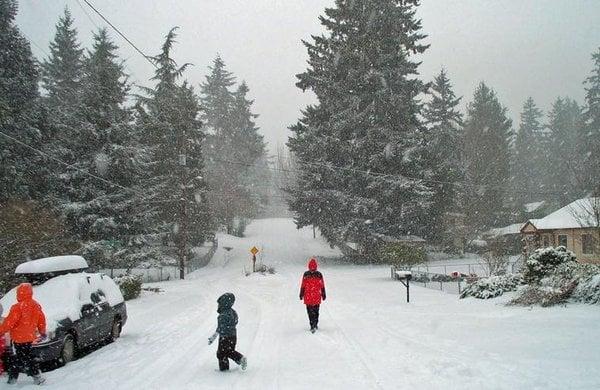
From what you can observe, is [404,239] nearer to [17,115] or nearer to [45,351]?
[17,115]

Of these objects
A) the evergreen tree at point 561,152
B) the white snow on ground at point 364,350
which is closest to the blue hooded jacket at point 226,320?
the white snow on ground at point 364,350

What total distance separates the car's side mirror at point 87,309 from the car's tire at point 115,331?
1.19 metres

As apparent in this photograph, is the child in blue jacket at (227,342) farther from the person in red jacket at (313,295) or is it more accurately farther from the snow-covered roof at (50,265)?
the snow-covered roof at (50,265)

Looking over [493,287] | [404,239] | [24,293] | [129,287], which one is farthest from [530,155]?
[24,293]

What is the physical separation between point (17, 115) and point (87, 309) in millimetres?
20922

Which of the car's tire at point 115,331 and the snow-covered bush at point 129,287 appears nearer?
the car's tire at point 115,331

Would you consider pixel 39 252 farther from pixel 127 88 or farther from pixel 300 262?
pixel 300 262

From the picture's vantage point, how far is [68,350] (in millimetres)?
9172

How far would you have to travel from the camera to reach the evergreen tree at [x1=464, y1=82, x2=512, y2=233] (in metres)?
51.0

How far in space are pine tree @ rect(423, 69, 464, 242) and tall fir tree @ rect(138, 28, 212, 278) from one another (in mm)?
21815

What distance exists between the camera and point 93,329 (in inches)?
402

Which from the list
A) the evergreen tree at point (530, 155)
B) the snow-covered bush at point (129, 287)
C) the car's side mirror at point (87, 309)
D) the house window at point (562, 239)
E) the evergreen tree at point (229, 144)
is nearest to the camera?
the car's side mirror at point (87, 309)

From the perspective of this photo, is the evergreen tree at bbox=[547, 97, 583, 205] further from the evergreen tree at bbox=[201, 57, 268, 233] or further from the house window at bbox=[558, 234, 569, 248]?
the evergreen tree at bbox=[201, 57, 268, 233]

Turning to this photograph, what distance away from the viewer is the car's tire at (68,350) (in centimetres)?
889
